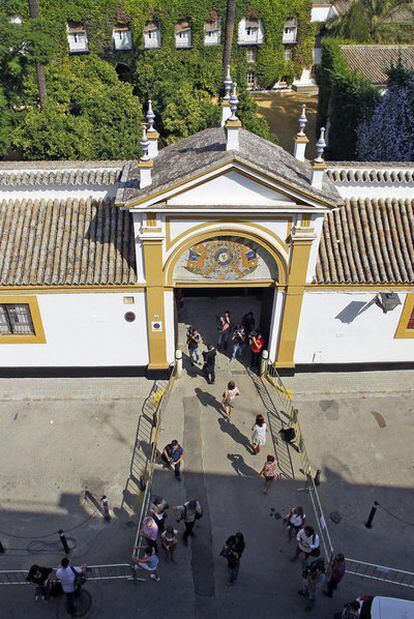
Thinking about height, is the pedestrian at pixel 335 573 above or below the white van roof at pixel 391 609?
below

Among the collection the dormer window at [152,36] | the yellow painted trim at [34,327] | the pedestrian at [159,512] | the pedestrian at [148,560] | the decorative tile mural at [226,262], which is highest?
the dormer window at [152,36]

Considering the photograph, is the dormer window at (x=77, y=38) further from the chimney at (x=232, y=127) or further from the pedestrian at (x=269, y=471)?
the pedestrian at (x=269, y=471)

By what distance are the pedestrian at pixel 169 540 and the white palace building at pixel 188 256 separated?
7072mm

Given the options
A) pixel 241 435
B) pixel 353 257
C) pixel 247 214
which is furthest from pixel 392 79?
pixel 241 435

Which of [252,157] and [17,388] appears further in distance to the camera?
[17,388]

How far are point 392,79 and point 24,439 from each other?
29747 millimetres

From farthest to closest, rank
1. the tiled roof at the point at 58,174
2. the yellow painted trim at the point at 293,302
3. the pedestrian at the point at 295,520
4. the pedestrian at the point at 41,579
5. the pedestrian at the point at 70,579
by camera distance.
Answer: the tiled roof at the point at 58,174, the yellow painted trim at the point at 293,302, the pedestrian at the point at 295,520, the pedestrian at the point at 41,579, the pedestrian at the point at 70,579

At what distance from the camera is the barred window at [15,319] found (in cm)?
1870

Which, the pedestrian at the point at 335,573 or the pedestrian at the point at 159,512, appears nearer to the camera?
the pedestrian at the point at 335,573

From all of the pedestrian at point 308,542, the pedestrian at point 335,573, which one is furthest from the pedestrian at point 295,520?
the pedestrian at point 335,573

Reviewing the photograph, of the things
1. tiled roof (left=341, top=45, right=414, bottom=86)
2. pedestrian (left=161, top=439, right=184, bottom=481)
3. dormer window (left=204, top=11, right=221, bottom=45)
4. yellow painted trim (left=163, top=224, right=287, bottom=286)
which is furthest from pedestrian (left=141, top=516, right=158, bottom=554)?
dormer window (left=204, top=11, right=221, bottom=45)

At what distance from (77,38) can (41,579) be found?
156 feet

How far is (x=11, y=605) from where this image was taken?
13805 mm

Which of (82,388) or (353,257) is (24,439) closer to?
(82,388)
